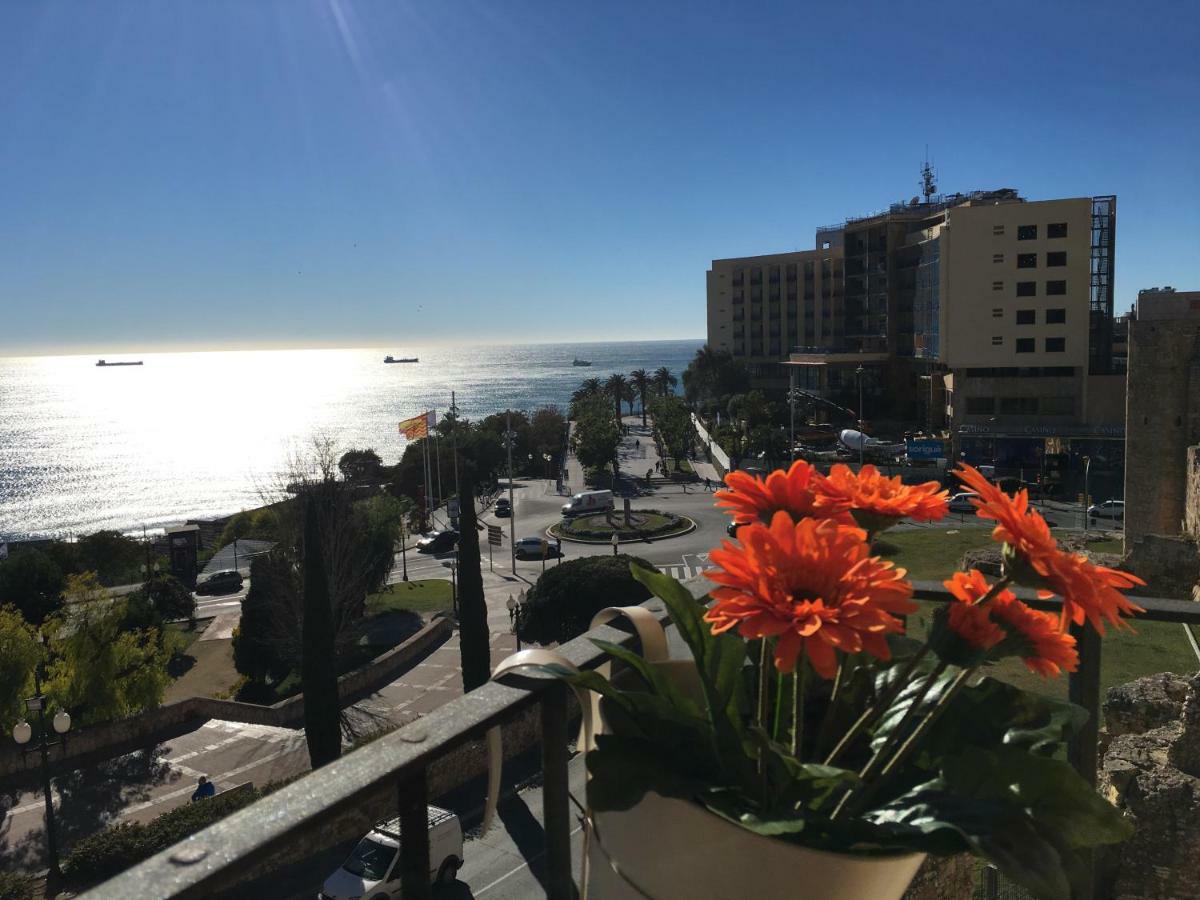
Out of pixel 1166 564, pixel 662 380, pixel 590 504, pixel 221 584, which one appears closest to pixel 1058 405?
pixel 590 504

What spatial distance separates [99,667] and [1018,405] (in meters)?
40.3

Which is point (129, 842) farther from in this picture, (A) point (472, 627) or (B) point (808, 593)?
(B) point (808, 593)

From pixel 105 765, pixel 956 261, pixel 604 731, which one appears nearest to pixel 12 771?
pixel 105 765

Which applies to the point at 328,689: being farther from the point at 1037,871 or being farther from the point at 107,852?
the point at 1037,871

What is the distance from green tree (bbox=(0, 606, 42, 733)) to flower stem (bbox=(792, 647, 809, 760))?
2111 cm

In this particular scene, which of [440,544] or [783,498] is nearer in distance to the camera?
[783,498]

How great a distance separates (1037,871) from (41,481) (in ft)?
366

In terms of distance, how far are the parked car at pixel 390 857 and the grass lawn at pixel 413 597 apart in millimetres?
28113

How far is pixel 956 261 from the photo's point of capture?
44688mm

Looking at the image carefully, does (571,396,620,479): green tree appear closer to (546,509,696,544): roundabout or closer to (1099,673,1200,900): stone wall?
(546,509,696,544): roundabout

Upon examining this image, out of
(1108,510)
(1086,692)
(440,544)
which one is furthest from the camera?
(440,544)

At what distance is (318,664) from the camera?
54.1 ft

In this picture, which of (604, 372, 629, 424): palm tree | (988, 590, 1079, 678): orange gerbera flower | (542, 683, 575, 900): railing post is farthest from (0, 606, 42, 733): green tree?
(604, 372, 629, 424): palm tree

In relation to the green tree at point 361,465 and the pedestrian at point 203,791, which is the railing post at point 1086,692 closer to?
the pedestrian at point 203,791
